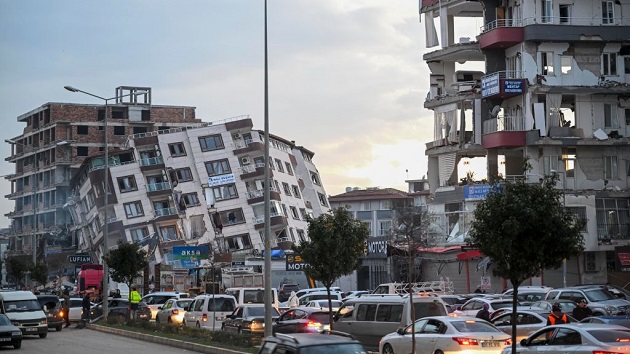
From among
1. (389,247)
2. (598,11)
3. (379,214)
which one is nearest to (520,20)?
(598,11)

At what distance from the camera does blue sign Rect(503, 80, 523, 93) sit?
58781 millimetres

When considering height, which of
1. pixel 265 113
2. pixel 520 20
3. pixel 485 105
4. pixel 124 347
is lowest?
pixel 124 347

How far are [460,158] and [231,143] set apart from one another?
34292 mm

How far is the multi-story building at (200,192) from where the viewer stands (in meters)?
92.6

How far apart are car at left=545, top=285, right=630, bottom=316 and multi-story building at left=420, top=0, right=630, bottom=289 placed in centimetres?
1826

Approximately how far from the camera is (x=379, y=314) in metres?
30.5

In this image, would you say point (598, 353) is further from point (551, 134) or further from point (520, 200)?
point (551, 134)

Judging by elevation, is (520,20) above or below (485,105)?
above

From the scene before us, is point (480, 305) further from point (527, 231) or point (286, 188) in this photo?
point (286, 188)

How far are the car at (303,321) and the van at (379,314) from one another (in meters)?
0.90

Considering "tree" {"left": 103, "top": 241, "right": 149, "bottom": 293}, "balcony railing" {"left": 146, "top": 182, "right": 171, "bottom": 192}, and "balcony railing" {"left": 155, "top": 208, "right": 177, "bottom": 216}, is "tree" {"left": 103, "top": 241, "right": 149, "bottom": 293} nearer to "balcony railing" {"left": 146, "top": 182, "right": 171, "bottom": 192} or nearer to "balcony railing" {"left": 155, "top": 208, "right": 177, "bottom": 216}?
"balcony railing" {"left": 155, "top": 208, "right": 177, "bottom": 216}

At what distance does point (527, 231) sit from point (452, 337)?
4.53 m

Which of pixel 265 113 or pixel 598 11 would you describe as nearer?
pixel 265 113

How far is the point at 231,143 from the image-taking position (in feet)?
309
